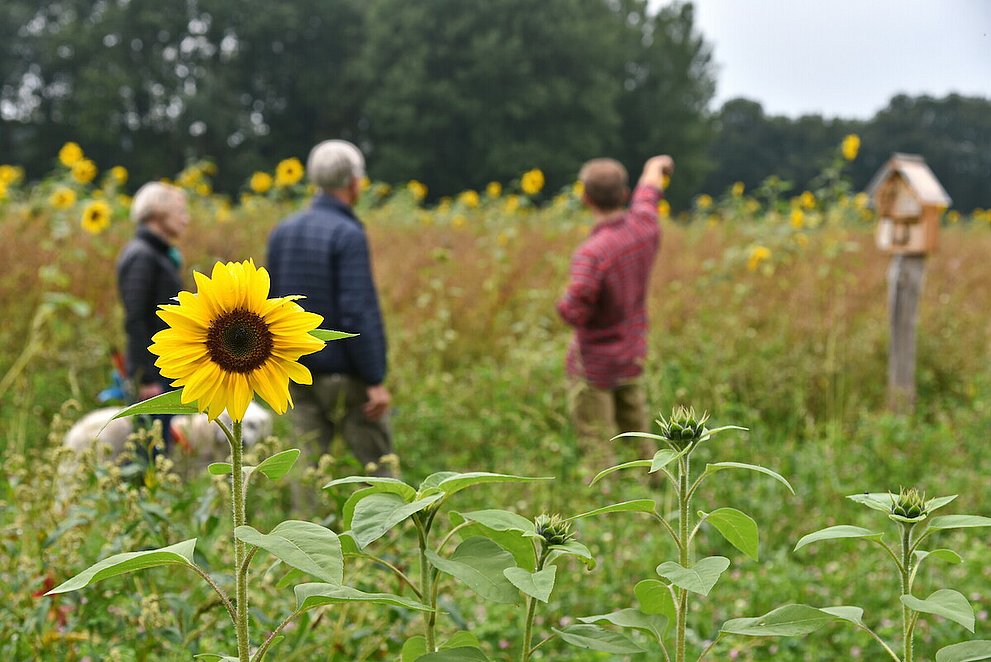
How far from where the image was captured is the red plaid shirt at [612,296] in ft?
13.2

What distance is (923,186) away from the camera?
17.1 feet

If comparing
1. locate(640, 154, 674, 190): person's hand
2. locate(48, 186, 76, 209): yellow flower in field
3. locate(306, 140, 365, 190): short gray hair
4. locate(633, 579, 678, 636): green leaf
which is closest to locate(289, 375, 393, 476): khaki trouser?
locate(306, 140, 365, 190): short gray hair

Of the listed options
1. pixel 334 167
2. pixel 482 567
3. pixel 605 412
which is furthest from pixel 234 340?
pixel 605 412

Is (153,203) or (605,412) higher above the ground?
(153,203)

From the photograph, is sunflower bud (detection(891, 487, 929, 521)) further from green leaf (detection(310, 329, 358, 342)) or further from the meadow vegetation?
→ green leaf (detection(310, 329, 358, 342))

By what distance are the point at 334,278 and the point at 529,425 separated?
149cm

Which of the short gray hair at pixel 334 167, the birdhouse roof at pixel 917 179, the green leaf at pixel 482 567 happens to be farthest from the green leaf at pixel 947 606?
the birdhouse roof at pixel 917 179

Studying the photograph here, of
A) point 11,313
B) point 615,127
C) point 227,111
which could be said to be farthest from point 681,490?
point 615,127

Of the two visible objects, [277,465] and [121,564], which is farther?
[277,465]

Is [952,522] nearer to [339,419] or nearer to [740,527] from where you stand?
[740,527]

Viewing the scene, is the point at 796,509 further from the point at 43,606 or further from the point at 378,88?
the point at 378,88

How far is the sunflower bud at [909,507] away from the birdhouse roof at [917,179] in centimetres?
460

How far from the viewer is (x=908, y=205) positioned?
17.4ft

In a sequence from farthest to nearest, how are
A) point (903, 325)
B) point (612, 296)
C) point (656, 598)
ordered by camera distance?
1. point (903, 325)
2. point (612, 296)
3. point (656, 598)
